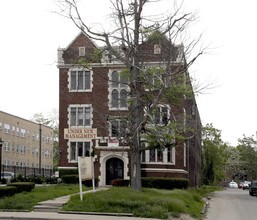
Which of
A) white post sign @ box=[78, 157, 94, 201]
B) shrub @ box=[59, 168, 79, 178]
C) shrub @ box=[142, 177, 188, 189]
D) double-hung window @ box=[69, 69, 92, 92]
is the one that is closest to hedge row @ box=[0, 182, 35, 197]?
white post sign @ box=[78, 157, 94, 201]

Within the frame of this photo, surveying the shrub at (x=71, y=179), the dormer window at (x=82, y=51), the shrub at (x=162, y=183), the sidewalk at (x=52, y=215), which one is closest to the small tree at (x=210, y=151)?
the dormer window at (x=82, y=51)

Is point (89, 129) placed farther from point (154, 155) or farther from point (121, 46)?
point (121, 46)

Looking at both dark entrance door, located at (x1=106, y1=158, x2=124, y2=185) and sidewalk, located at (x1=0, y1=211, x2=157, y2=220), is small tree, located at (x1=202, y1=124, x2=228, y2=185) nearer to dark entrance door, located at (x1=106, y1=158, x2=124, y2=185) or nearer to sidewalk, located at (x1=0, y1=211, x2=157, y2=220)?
dark entrance door, located at (x1=106, y1=158, x2=124, y2=185)

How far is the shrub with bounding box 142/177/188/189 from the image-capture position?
40.4 metres

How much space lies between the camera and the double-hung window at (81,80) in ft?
148

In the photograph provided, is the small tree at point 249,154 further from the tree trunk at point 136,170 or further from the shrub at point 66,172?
the tree trunk at point 136,170

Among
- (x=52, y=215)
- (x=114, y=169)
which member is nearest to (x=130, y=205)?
(x=52, y=215)

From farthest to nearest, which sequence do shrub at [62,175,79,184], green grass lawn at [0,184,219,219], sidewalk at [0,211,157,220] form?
shrub at [62,175,79,184]
green grass lawn at [0,184,219,219]
sidewalk at [0,211,157,220]

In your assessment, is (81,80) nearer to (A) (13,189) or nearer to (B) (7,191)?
(A) (13,189)

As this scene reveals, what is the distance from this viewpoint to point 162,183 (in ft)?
133

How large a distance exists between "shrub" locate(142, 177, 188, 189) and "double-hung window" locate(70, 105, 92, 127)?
8258 millimetres

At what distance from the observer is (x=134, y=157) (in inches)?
A: 1091

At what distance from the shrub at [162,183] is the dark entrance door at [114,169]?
14.6 feet

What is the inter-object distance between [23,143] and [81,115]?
1778 inches
